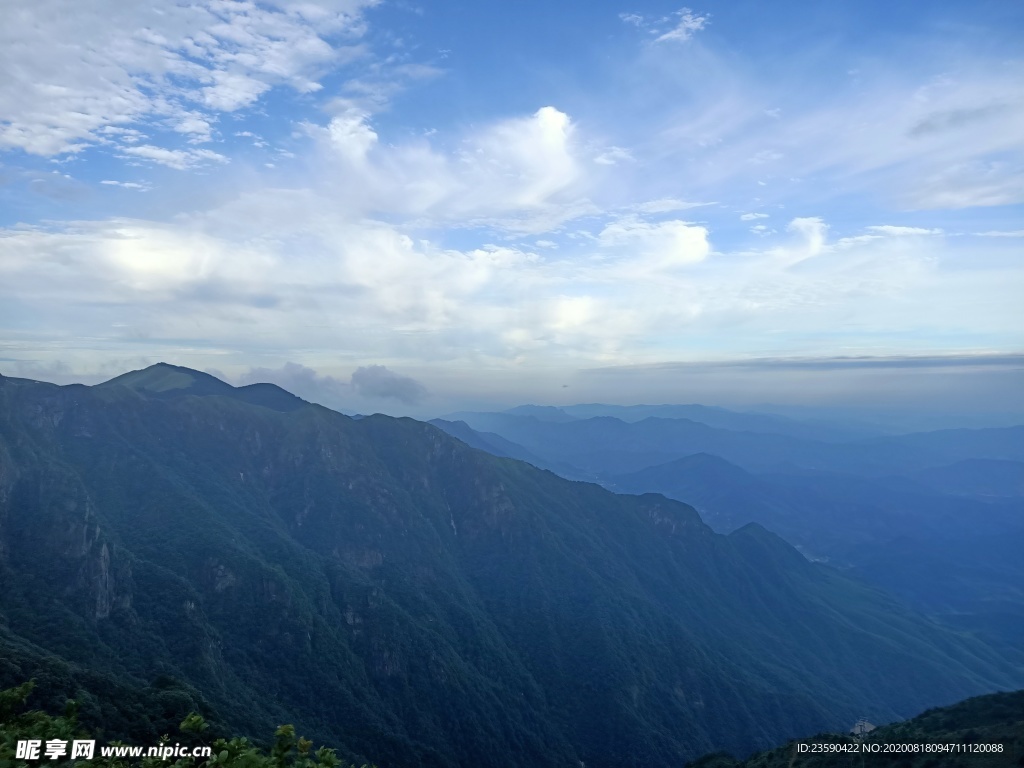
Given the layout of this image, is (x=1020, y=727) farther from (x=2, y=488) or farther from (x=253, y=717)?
(x=2, y=488)

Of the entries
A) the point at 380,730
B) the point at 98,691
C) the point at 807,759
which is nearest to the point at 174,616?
the point at 380,730

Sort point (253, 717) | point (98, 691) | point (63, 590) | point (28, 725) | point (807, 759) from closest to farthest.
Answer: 1. point (28, 725)
2. point (807, 759)
3. point (98, 691)
4. point (253, 717)
5. point (63, 590)

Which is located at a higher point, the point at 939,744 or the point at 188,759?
the point at 188,759

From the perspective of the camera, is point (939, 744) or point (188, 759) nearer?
point (188, 759)

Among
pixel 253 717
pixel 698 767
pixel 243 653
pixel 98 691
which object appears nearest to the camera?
pixel 98 691

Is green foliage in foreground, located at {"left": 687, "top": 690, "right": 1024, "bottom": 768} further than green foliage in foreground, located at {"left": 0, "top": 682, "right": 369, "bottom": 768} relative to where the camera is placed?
Yes

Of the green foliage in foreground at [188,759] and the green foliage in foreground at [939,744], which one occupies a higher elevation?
the green foliage in foreground at [188,759]

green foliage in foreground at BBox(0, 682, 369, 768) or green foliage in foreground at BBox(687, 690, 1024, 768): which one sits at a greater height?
green foliage in foreground at BBox(0, 682, 369, 768)

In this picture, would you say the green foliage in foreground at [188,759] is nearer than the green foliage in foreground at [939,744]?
Yes
